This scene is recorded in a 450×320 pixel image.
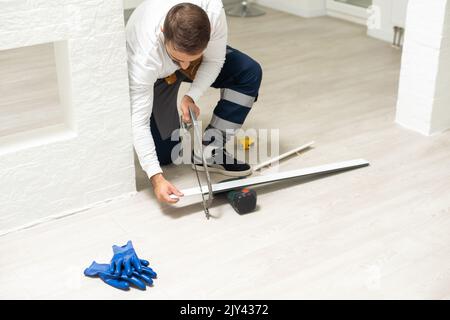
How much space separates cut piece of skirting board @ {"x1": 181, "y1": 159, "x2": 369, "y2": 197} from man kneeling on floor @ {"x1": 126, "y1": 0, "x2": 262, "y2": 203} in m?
0.10

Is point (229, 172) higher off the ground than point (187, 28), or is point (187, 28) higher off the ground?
point (187, 28)

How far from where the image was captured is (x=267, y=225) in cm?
192

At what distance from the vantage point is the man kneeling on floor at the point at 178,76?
177 cm

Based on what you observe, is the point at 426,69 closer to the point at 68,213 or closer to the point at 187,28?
the point at 187,28

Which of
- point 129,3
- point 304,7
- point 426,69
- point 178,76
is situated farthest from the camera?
point 304,7

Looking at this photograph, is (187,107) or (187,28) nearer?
(187,28)

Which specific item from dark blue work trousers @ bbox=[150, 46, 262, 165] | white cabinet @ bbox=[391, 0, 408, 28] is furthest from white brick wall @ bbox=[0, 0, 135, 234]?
white cabinet @ bbox=[391, 0, 408, 28]

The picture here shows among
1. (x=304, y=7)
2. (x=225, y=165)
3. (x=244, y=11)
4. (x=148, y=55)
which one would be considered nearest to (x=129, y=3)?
(x=244, y=11)

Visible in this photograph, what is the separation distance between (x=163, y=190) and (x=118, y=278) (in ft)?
1.22

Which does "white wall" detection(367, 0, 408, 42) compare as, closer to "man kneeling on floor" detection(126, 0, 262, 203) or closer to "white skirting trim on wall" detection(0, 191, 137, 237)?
"man kneeling on floor" detection(126, 0, 262, 203)

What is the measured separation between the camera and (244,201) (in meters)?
1.95
